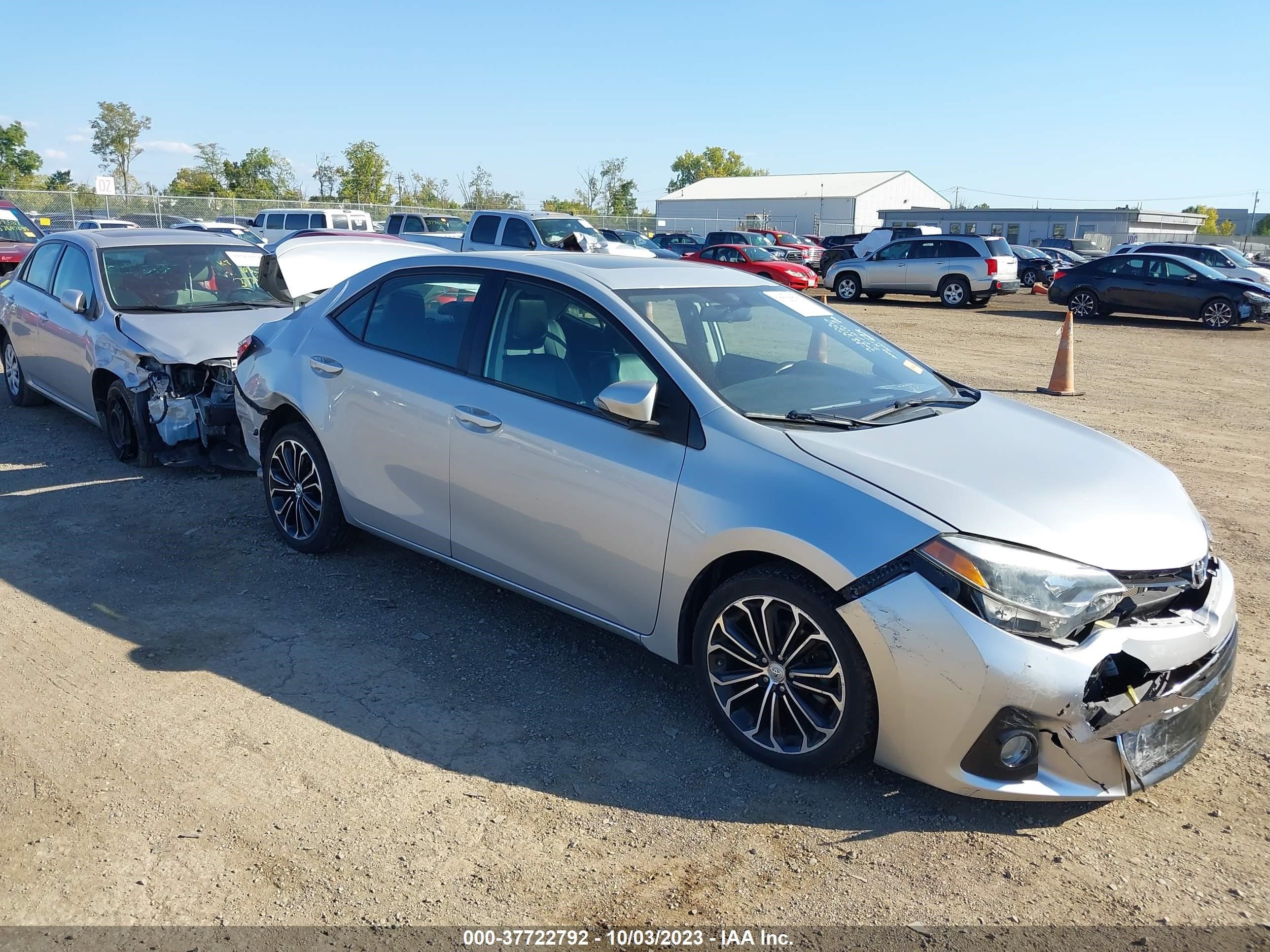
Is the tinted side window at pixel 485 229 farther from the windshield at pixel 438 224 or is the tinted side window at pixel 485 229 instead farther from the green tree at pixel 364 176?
the green tree at pixel 364 176

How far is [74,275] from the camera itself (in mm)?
8289

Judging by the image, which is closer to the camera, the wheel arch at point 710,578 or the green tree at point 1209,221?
the wheel arch at point 710,578

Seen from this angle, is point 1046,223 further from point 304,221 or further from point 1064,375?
point 1064,375

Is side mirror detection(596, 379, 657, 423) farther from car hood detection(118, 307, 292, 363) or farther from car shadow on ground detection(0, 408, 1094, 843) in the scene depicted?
car hood detection(118, 307, 292, 363)

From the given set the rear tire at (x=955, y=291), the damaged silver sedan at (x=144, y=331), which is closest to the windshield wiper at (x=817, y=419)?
the damaged silver sedan at (x=144, y=331)

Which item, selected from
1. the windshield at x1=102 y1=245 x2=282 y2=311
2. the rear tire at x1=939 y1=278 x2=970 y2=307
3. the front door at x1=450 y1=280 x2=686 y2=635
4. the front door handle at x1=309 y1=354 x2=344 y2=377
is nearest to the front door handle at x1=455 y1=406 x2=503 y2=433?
the front door at x1=450 y1=280 x2=686 y2=635

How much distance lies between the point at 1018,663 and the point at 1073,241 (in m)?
55.2

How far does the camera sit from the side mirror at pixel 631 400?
12.7 feet

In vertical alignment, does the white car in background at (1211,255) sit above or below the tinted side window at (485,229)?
above

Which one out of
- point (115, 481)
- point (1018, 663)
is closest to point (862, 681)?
point (1018, 663)

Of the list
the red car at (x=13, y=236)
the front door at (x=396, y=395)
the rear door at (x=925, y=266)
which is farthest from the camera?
the rear door at (x=925, y=266)

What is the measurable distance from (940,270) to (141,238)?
20.9m

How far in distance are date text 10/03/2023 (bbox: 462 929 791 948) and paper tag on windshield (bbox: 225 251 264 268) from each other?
23.0 ft

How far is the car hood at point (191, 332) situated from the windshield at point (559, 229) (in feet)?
39.4
